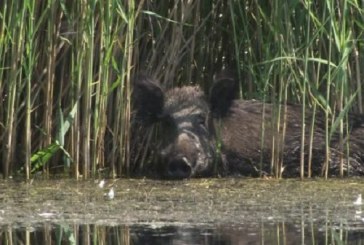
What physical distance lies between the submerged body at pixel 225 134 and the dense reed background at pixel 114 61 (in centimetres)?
22

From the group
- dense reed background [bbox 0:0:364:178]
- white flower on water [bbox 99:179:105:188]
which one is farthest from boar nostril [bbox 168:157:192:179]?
white flower on water [bbox 99:179:105:188]

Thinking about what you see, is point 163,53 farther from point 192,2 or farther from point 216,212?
point 216,212

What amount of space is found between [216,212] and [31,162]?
1957mm

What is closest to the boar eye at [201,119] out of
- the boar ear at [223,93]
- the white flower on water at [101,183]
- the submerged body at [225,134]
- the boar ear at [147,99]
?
the submerged body at [225,134]

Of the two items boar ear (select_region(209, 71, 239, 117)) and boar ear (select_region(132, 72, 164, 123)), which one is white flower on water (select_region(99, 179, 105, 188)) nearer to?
boar ear (select_region(132, 72, 164, 123))

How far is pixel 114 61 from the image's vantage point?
923cm

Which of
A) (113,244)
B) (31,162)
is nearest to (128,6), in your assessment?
(31,162)

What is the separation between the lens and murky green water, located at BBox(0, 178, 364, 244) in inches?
290

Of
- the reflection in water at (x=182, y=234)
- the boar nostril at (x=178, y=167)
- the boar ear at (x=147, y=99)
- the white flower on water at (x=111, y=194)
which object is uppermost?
the boar ear at (x=147, y=99)

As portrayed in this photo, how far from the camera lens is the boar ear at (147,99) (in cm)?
1017

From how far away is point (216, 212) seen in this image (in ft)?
26.9

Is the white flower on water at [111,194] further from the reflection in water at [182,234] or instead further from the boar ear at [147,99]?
the boar ear at [147,99]

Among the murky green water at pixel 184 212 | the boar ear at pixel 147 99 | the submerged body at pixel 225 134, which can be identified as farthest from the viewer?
the boar ear at pixel 147 99

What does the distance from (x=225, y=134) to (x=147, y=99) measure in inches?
30.2
